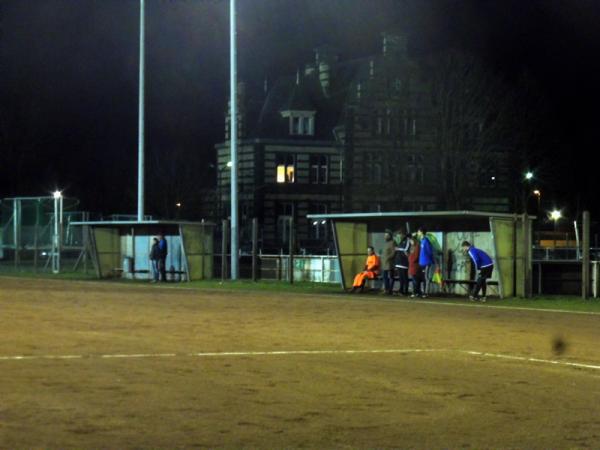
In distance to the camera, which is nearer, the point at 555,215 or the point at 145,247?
the point at 145,247

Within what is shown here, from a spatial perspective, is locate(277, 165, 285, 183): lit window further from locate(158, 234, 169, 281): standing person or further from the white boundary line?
the white boundary line

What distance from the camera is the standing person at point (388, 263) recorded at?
3139 cm

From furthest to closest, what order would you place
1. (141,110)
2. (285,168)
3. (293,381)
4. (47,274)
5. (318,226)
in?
(285,168)
(318,226)
(47,274)
(141,110)
(293,381)

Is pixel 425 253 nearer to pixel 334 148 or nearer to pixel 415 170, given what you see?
pixel 415 170

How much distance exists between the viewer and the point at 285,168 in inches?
3113

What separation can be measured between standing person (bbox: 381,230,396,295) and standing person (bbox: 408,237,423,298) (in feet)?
2.57

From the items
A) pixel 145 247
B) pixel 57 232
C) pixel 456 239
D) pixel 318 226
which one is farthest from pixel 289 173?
pixel 456 239

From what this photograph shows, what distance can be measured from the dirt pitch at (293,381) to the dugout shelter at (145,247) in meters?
15.4

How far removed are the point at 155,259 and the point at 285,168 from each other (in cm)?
4100

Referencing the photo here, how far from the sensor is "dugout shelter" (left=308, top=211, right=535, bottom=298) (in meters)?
30.0

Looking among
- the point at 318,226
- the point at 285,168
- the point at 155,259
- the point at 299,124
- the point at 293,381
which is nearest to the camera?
the point at 293,381

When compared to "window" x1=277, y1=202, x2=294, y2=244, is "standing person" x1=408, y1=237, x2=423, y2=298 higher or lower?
lower

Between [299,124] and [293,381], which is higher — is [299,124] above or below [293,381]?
above

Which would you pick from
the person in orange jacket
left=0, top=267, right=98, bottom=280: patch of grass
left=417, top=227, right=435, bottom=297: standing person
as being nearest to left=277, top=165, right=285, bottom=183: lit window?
left=0, top=267, right=98, bottom=280: patch of grass
